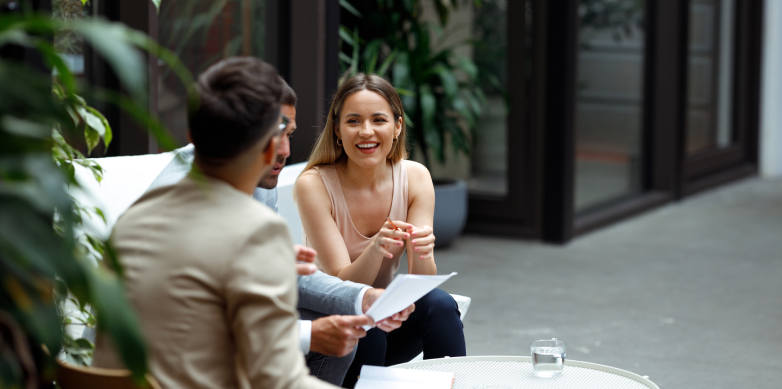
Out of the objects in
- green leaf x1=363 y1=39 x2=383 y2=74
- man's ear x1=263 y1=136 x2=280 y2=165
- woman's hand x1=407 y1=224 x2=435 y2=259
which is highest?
green leaf x1=363 y1=39 x2=383 y2=74

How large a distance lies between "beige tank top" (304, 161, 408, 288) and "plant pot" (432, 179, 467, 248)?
240 centimetres

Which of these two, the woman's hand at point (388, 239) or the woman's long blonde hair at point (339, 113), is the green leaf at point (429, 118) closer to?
the woman's long blonde hair at point (339, 113)

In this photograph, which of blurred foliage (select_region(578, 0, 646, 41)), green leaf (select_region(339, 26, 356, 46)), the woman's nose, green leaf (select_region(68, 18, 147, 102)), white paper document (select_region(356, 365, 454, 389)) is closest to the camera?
green leaf (select_region(68, 18, 147, 102))

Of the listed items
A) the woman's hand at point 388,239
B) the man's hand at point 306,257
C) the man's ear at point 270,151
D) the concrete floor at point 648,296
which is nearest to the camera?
the man's ear at point 270,151

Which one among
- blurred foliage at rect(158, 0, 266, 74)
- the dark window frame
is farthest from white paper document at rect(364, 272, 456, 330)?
the dark window frame

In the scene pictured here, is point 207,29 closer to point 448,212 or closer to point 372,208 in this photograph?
point 372,208

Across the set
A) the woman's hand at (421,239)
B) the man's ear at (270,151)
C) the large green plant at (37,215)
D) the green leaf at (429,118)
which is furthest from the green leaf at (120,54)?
the green leaf at (429,118)

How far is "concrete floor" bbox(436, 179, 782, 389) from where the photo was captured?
10.1 feet

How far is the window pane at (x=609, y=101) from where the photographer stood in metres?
5.68

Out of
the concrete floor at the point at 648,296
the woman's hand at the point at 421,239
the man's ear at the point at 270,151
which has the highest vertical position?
the man's ear at the point at 270,151

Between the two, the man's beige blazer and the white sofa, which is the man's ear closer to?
the man's beige blazer

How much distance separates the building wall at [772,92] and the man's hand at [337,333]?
742cm

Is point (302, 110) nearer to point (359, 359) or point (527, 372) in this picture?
point (359, 359)

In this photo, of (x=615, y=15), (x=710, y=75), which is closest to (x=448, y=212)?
(x=615, y=15)
